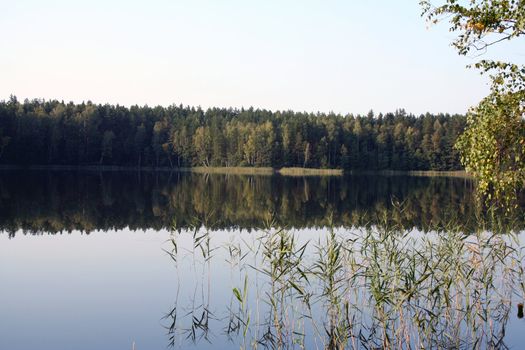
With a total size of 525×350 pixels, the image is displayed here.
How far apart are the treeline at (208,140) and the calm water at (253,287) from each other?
73537 millimetres

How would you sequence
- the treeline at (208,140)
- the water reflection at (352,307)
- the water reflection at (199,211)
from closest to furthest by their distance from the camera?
the water reflection at (352,307), the water reflection at (199,211), the treeline at (208,140)

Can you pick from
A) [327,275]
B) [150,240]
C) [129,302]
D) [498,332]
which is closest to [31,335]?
[129,302]

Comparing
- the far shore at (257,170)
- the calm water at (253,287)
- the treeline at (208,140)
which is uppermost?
the treeline at (208,140)

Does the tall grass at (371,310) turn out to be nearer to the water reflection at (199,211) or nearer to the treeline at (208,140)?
the water reflection at (199,211)

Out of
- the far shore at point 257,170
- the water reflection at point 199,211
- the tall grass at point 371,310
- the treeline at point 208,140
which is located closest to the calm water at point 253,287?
the tall grass at point 371,310

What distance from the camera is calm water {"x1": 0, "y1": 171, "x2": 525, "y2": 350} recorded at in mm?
10594

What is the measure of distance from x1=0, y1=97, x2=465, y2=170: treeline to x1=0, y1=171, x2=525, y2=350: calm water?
Result: 73.5m

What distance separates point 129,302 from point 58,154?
9226 cm

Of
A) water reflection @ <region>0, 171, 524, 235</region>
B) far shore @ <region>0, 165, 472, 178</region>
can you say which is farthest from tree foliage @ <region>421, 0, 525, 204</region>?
far shore @ <region>0, 165, 472, 178</region>

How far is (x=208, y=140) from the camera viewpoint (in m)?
109

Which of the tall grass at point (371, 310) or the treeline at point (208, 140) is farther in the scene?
the treeline at point (208, 140)

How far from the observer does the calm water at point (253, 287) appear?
10.6m

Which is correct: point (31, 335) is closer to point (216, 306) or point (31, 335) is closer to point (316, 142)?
point (216, 306)

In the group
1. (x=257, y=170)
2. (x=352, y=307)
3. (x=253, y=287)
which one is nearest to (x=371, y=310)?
(x=352, y=307)
